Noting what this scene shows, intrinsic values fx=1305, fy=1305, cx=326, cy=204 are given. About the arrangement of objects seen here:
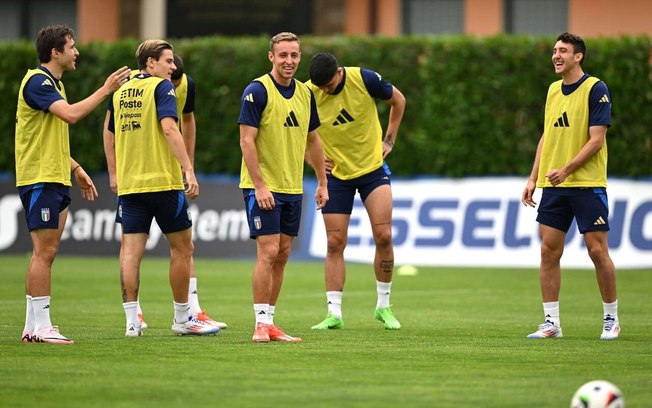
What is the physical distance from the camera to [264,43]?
23547 mm

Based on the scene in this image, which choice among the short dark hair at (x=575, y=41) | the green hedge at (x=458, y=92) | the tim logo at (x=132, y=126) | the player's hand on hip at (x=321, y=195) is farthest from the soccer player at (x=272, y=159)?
the green hedge at (x=458, y=92)

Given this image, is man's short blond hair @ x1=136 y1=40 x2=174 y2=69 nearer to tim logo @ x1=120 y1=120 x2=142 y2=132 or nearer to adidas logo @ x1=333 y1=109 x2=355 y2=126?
tim logo @ x1=120 y1=120 x2=142 y2=132

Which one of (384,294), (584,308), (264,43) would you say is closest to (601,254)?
(384,294)

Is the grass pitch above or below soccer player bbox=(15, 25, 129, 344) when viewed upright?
below

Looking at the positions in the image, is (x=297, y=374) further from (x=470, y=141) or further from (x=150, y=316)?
(x=470, y=141)

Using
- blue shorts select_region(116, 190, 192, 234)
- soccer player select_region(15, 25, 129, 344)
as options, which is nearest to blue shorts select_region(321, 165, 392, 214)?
blue shorts select_region(116, 190, 192, 234)

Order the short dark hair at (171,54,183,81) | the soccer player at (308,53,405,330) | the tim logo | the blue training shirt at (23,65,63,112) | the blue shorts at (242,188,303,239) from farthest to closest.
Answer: the soccer player at (308,53,405,330), the short dark hair at (171,54,183,81), the tim logo, the blue shorts at (242,188,303,239), the blue training shirt at (23,65,63,112)

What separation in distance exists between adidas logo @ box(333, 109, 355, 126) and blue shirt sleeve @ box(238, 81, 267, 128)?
5.73 feet

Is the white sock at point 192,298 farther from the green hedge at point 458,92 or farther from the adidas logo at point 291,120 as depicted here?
the green hedge at point 458,92

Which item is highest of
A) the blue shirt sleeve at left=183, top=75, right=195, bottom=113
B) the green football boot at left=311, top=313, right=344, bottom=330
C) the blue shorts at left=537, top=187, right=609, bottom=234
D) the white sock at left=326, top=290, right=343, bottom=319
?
the blue shirt sleeve at left=183, top=75, right=195, bottom=113

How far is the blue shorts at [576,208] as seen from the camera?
11195 mm

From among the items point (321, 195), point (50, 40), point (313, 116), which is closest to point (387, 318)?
point (321, 195)

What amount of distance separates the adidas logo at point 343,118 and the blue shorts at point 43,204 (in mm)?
2962

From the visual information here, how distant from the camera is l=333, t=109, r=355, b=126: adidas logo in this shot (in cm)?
1230
